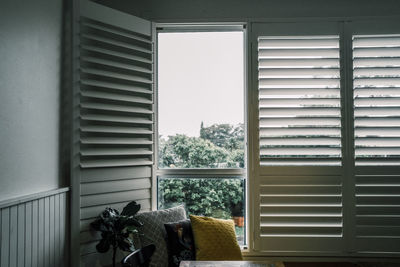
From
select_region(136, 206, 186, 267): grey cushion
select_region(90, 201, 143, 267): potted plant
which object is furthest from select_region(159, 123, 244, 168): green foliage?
select_region(90, 201, 143, 267): potted plant

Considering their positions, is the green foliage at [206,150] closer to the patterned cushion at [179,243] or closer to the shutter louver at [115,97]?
the shutter louver at [115,97]

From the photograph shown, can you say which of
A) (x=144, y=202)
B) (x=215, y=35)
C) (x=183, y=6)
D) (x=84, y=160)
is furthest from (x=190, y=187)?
(x=183, y=6)

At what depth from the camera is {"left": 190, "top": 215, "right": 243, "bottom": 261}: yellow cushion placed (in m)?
2.89

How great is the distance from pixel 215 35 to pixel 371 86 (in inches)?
59.1

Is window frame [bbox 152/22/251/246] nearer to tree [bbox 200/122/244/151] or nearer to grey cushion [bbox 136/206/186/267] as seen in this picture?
tree [bbox 200/122/244/151]

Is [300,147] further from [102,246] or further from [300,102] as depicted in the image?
[102,246]

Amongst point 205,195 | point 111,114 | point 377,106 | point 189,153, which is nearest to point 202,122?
point 189,153

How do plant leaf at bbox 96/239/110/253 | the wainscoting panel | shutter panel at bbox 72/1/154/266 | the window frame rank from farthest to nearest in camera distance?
the window frame < shutter panel at bbox 72/1/154/266 < plant leaf at bbox 96/239/110/253 < the wainscoting panel

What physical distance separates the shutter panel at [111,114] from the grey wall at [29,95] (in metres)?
0.21

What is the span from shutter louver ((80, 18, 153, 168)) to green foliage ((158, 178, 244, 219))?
1.31 ft

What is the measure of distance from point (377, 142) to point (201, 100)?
164 centimetres

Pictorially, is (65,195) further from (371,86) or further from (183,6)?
(371,86)

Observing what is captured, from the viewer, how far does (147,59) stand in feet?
11.0

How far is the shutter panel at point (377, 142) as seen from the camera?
11.0 ft
